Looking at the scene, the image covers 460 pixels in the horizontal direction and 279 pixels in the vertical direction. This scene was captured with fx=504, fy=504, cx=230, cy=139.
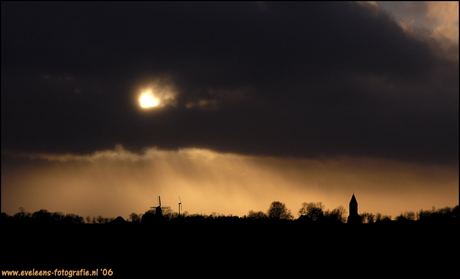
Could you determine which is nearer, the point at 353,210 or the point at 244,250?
the point at 244,250

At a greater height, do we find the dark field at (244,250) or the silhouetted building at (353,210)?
the silhouetted building at (353,210)

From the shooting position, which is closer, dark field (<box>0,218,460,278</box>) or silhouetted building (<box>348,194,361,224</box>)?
dark field (<box>0,218,460,278</box>)

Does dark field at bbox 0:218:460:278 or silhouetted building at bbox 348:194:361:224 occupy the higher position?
silhouetted building at bbox 348:194:361:224

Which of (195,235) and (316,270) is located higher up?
(195,235)

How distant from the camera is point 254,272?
84750 mm

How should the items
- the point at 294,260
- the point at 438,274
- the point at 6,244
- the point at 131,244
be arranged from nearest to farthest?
the point at 438,274
the point at 294,260
the point at 131,244
the point at 6,244

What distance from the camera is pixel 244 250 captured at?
307 ft

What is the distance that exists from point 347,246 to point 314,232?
8.17 metres

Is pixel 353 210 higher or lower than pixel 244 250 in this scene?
higher

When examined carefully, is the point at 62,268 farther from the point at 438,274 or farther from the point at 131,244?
the point at 438,274

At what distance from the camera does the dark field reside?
84.4m

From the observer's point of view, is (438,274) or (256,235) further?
(256,235)

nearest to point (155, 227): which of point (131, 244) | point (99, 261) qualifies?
point (131, 244)

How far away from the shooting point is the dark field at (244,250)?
84.4 meters
